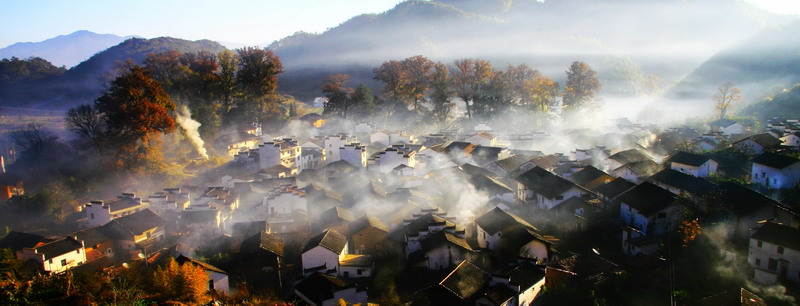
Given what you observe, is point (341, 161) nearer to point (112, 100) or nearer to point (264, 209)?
point (264, 209)

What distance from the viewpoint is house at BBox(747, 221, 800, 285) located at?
11.1 metres

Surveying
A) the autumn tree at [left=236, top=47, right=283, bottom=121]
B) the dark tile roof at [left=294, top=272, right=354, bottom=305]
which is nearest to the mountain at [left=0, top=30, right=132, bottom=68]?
the autumn tree at [left=236, top=47, right=283, bottom=121]

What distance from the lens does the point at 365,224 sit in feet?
46.8

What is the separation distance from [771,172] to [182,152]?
22.7 m

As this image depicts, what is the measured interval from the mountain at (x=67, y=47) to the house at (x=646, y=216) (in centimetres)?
6028

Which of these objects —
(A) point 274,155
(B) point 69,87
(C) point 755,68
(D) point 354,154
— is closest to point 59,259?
(A) point 274,155

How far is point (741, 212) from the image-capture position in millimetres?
13273

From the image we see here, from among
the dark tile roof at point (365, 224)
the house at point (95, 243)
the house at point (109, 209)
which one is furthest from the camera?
the house at point (109, 209)

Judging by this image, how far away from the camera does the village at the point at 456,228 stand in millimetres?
11609

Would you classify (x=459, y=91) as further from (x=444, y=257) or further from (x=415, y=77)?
(x=444, y=257)

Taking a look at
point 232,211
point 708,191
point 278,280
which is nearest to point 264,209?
point 232,211

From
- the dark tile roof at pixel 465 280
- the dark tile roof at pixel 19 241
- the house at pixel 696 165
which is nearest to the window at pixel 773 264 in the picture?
the dark tile roof at pixel 465 280

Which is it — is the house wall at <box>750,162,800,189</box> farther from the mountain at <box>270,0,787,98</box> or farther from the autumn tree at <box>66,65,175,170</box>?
the mountain at <box>270,0,787,98</box>

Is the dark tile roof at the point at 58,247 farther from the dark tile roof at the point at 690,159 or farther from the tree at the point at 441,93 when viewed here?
the tree at the point at 441,93
